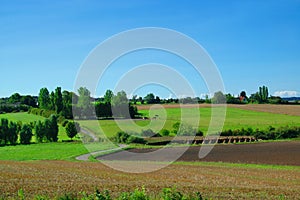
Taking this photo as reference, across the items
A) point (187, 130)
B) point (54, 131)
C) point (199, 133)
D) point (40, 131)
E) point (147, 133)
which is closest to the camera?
point (147, 133)

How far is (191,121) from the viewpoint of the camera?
3381 inches

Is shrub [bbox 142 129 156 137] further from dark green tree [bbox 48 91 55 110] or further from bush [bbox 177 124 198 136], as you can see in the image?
dark green tree [bbox 48 91 55 110]

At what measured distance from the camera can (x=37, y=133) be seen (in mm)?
94375

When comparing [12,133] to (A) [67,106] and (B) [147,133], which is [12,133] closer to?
(A) [67,106]

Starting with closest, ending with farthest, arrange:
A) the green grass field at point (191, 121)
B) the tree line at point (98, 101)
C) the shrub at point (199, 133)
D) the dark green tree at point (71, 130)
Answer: the tree line at point (98, 101) → the green grass field at point (191, 121) → the shrub at point (199, 133) → the dark green tree at point (71, 130)

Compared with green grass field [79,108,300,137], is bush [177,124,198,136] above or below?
below

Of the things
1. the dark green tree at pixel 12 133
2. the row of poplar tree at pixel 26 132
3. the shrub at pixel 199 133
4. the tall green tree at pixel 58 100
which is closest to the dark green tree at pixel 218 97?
the shrub at pixel 199 133

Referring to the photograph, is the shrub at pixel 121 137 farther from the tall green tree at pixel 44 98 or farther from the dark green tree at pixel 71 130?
the tall green tree at pixel 44 98

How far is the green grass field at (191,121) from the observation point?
81.2 metres

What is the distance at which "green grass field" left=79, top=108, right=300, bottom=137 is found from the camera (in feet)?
266

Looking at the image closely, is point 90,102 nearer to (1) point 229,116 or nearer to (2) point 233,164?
(2) point 233,164

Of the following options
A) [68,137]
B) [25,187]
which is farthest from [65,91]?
[25,187]

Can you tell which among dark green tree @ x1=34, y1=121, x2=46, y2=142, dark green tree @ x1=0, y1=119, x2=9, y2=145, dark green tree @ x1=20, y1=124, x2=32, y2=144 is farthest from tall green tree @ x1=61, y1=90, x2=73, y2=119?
dark green tree @ x1=0, y1=119, x2=9, y2=145

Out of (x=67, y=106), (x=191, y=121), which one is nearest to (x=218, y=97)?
(x=191, y=121)
